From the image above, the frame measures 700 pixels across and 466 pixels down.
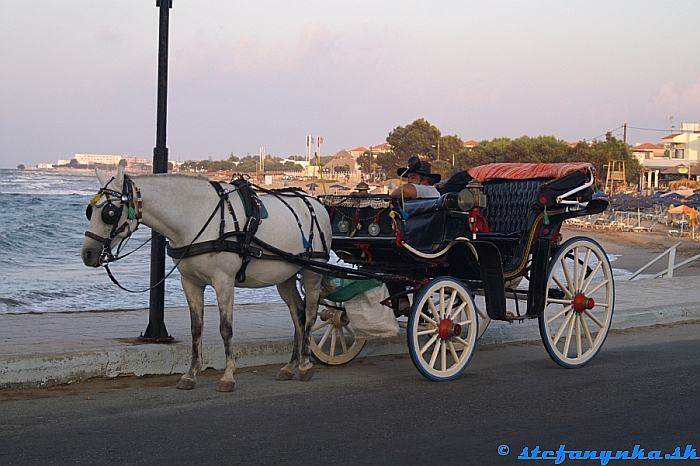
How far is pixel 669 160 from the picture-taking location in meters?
118

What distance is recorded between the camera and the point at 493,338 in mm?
10461

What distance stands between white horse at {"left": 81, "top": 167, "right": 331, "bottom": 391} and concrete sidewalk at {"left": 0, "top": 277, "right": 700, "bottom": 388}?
77 centimetres

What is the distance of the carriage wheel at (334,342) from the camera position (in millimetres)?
8609

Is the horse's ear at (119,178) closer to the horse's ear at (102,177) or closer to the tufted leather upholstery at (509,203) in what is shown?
the horse's ear at (102,177)

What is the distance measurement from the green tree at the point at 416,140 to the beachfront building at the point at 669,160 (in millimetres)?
26457

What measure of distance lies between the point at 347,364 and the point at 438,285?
61.4 inches

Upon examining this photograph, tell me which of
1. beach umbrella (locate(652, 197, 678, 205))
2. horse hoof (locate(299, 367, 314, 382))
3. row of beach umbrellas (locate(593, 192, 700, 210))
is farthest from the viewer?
beach umbrella (locate(652, 197, 678, 205))

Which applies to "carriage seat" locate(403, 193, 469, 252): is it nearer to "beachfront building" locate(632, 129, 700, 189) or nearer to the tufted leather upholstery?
the tufted leather upholstery

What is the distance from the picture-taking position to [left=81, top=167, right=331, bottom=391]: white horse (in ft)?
22.1

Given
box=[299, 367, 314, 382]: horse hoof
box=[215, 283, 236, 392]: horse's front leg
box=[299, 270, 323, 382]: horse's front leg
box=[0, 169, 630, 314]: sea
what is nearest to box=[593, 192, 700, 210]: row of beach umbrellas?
box=[0, 169, 630, 314]: sea

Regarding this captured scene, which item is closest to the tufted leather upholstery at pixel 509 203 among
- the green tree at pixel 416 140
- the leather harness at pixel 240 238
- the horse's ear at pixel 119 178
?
the leather harness at pixel 240 238

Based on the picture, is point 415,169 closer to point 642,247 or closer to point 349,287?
point 349,287

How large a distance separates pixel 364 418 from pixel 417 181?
3531 mm

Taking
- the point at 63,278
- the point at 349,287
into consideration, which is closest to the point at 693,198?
the point at 63,278
